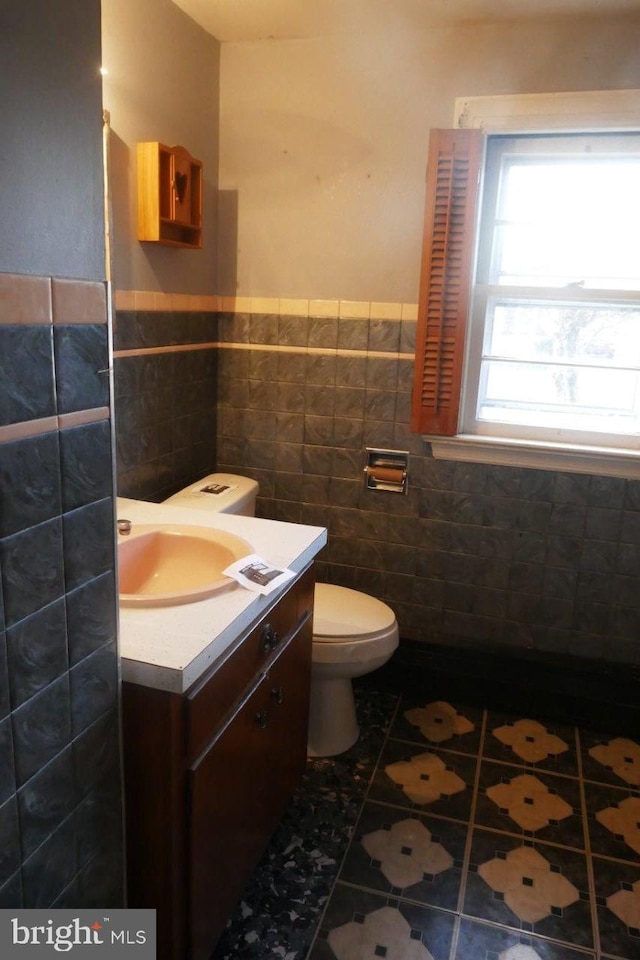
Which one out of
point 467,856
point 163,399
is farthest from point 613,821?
point 163,399

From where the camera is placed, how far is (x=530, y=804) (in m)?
2.10

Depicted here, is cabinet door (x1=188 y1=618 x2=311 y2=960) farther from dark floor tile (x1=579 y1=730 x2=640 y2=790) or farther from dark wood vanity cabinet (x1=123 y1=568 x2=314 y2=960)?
dark floor tile (x1=579 y1=730 x2=640 y2=790)

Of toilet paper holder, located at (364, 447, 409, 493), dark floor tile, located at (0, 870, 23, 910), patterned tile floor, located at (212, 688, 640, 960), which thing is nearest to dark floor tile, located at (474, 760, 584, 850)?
patterned tile floor, located at (212, 688, 640, 960)

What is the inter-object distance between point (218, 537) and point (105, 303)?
815 mm

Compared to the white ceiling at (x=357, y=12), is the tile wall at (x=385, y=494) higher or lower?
lower

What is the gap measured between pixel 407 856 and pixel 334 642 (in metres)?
0.60

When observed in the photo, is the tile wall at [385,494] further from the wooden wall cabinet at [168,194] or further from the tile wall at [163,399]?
the wooden wall cabinet at [168,194]

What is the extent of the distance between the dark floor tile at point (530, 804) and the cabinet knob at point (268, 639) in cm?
94

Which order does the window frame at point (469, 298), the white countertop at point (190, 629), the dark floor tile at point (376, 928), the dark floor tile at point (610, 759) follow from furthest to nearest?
the dark floor tile at point (610, 759) < the window frame at point (469, 298) < the dark floor tile at point (376, 928) < the white countertop at point (190, 629)

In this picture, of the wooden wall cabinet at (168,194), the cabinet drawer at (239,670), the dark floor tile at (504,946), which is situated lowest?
the dark floor tile at (504,946)

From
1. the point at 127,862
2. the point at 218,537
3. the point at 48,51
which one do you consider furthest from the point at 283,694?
the point at 48,51

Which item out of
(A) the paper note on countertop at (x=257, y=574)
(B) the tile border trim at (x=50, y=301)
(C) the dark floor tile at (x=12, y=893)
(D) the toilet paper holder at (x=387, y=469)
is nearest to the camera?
(B) the tile border trim at (x=50, y=301)

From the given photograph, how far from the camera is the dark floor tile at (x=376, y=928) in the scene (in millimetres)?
1602

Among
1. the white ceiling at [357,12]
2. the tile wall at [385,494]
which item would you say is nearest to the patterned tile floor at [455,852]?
the tile wall at [385,494]
